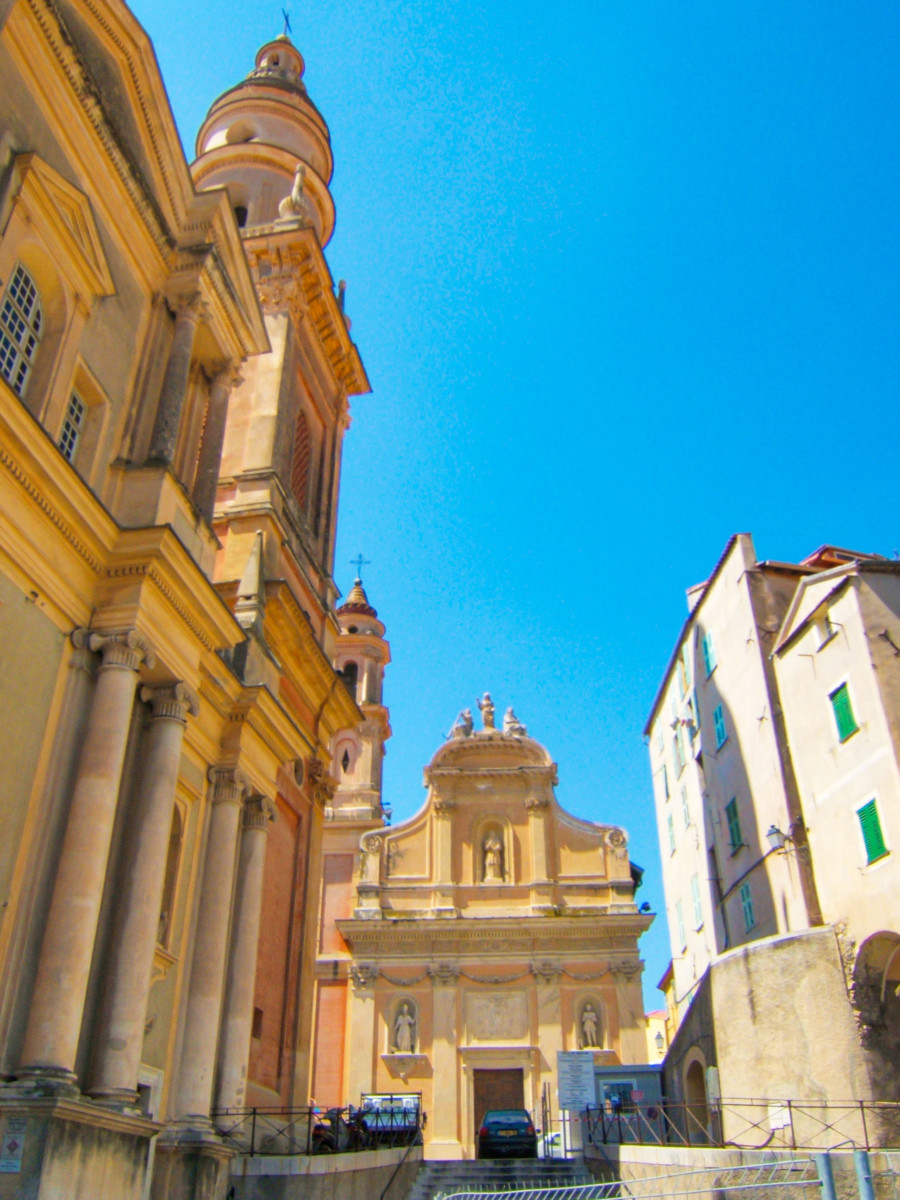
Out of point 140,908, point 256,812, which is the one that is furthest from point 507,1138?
point 140,908

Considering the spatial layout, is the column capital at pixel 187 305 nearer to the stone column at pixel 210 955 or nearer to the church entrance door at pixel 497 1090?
the stone column at pixel 210 955

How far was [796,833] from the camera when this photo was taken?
21.1m

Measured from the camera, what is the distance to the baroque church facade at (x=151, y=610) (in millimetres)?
10820

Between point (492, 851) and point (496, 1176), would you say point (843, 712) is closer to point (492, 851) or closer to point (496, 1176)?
point (496, 1176)

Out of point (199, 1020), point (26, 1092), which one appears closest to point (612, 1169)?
point (199, 1020)

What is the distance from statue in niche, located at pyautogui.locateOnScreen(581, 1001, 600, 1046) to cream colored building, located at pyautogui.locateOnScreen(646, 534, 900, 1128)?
26.0 ft

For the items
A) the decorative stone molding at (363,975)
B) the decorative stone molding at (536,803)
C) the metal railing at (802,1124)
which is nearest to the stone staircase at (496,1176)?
the metal railing at (802,1124)

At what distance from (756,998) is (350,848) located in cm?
2453

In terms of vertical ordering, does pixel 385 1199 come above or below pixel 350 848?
below

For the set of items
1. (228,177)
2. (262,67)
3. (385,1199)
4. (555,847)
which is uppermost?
(262,67)

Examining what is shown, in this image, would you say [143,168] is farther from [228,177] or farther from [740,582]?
[740,582]

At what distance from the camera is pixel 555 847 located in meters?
39.1

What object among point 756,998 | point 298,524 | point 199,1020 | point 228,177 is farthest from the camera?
point 228,177

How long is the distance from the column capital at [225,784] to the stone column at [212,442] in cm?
397
